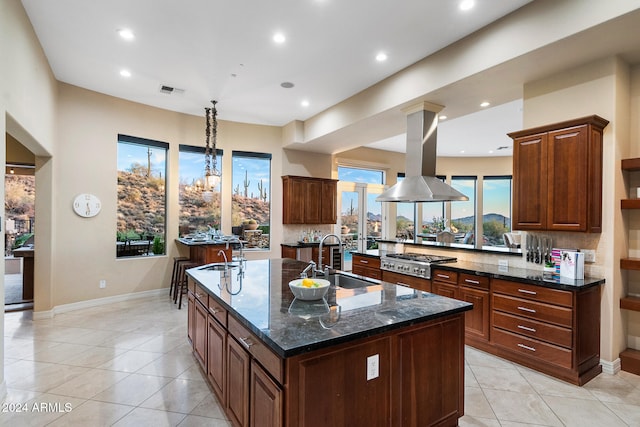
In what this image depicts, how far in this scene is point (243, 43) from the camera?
3.68m

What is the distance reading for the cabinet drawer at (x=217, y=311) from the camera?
7.22ft

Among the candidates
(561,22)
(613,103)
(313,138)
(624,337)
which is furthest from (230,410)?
(313,138)

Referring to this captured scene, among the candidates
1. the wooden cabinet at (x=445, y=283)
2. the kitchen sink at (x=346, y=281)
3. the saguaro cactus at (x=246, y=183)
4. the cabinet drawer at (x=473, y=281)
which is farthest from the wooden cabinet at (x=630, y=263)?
the saguaro cactus at (x=246, y=183)

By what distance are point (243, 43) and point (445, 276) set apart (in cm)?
359

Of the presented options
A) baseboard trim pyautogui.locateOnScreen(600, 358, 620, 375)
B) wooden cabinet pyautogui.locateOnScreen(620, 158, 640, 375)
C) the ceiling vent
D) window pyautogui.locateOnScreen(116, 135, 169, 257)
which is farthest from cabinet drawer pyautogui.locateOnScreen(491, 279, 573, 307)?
window pyautogui.locateOnScreen(116, 135, 169, 257)

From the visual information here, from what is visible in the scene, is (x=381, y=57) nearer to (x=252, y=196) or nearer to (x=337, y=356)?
(x=337, y=356)

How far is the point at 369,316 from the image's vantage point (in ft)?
6.02

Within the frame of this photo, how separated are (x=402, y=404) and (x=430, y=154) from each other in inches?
129

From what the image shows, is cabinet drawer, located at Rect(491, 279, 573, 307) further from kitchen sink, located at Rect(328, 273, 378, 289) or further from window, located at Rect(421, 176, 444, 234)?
window, located at Rect(421, 176, 444, 234)

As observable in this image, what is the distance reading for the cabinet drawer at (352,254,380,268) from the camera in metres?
4.78

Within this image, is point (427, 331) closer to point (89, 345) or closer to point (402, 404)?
point (402, 404)

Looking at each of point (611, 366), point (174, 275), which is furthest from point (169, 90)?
point (611, 366)

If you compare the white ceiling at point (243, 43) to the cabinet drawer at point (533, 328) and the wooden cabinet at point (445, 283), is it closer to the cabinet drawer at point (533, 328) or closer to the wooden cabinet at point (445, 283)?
the wooden cabinet at point (445, 283)

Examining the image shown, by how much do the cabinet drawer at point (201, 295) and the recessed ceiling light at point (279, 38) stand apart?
9.05ft
